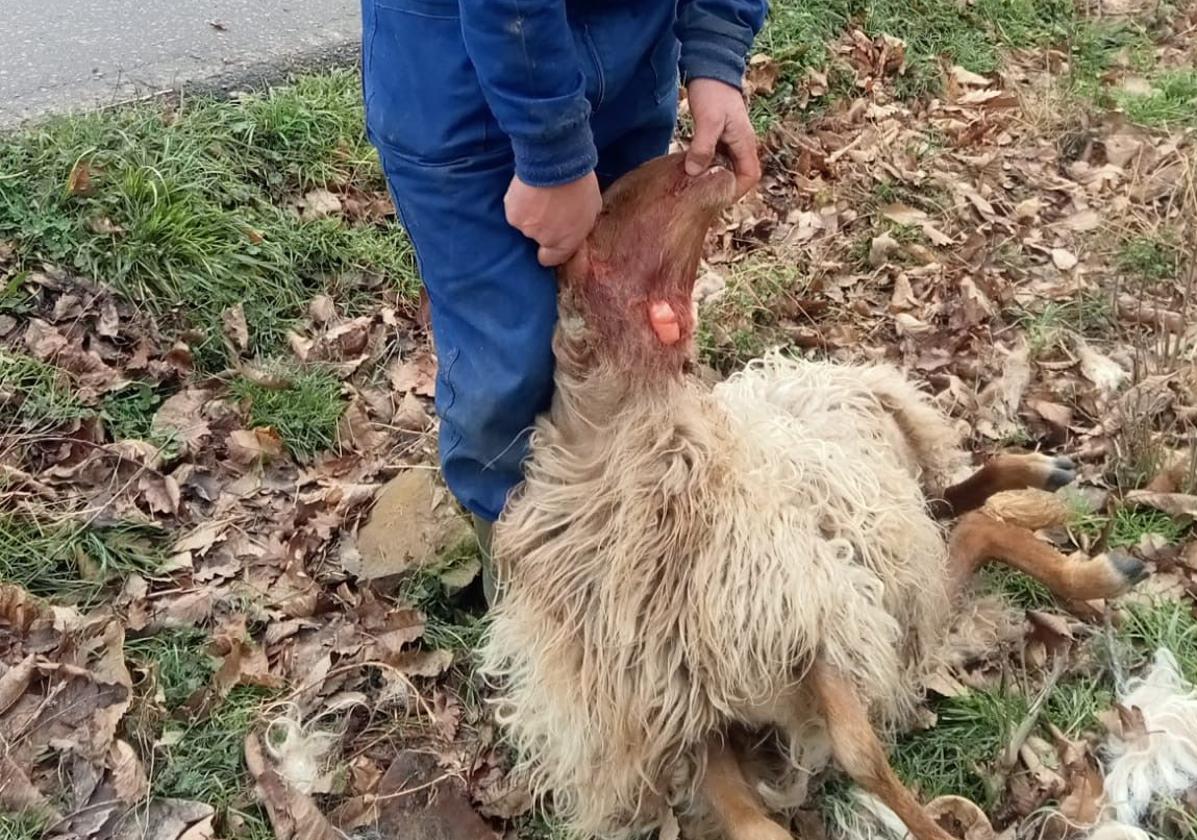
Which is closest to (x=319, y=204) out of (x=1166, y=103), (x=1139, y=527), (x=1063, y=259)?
(x=1063, y=259)

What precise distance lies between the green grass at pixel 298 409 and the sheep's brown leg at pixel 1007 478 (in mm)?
1843

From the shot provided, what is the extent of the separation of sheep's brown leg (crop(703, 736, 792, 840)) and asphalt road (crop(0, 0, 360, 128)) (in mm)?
3247

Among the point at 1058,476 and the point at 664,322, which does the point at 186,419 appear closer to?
the point at 664,322

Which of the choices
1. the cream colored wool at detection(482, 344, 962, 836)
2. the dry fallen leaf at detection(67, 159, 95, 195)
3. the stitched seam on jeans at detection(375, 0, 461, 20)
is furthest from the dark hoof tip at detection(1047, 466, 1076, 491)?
the dry fallen leaf at detection(67, 159, 95, 195)

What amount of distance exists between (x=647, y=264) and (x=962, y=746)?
1409 millimetres

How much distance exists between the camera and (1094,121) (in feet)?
16.4

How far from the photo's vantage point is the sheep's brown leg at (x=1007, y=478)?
2.83 meters

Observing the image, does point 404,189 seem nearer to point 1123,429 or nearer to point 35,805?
point 35,805

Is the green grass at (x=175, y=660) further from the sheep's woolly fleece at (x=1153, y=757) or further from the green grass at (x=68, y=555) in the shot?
the sheep's woolly fleece at (x=1153, y=757)

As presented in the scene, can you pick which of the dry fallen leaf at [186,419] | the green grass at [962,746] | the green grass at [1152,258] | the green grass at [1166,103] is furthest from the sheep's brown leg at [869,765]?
the green grass at [1166,103]

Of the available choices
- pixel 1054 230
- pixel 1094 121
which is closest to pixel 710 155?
pixel 1054 230

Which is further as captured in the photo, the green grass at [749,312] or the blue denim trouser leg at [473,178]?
the green grass at [749,312]

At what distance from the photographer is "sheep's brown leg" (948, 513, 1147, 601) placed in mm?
Result: 2592

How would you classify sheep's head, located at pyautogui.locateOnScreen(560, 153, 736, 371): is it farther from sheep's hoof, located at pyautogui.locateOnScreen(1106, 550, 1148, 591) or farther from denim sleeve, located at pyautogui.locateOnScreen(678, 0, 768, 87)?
sheep's hoof, located at pyautogui.locateOnScreen(1106, 550, 1148, 591)
